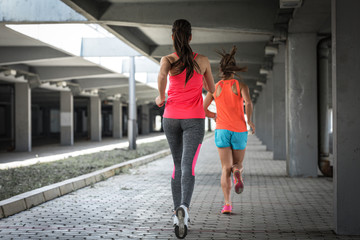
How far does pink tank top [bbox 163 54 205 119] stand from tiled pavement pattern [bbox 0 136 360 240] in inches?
50.7

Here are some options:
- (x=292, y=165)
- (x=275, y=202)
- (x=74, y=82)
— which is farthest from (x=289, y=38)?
(x=74, y=82)

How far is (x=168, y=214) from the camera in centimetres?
669

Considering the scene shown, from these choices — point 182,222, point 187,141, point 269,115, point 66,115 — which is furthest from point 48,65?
point 182,222

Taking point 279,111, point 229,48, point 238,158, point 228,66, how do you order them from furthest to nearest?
point 279,111 < point 229,48 < point 238,158 < point 228,66

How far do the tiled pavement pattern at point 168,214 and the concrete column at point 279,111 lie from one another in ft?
20.9

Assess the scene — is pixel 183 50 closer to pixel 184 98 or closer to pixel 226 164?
pixel 184 98

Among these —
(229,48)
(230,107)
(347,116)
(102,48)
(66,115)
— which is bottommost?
(347,116)

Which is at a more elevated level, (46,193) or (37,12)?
(37,12)

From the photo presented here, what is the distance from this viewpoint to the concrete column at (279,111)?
16.8 metres

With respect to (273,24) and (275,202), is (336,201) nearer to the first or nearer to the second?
(275,202)

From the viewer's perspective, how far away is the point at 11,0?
37.9ft

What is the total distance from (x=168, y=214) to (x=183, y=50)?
2665mm

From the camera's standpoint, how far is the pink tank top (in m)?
4.86

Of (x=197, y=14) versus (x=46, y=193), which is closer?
(x=46, y=193)
